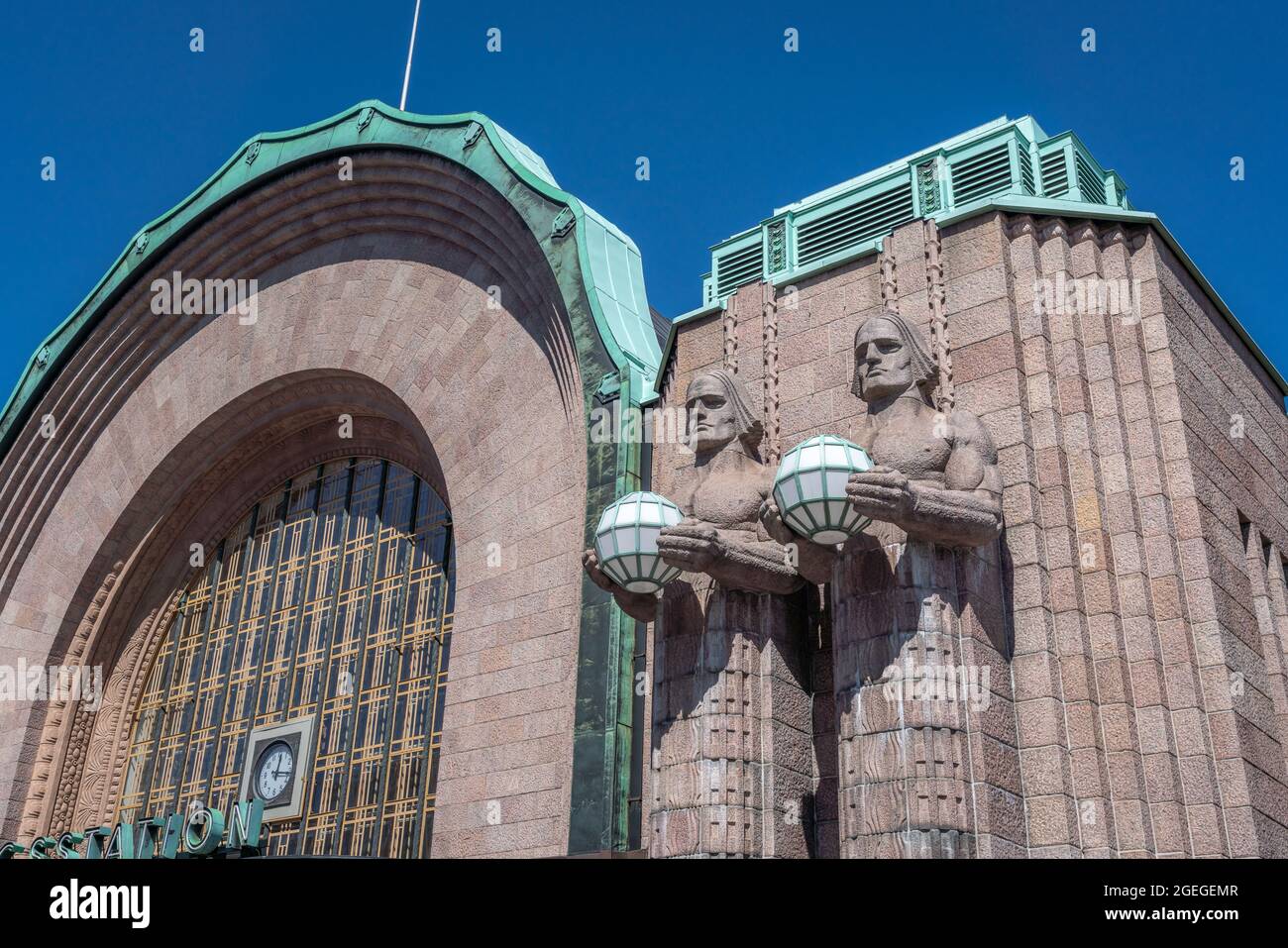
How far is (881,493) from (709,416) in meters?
2.46

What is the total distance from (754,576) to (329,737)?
24.4 ft

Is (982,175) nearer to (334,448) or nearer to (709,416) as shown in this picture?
(709,416)

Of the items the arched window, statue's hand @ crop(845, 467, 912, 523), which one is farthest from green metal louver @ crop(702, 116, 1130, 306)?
the arched window

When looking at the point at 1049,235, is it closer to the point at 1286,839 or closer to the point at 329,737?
the point at 1286,839

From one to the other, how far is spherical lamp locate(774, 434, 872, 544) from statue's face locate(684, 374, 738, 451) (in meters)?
1.55

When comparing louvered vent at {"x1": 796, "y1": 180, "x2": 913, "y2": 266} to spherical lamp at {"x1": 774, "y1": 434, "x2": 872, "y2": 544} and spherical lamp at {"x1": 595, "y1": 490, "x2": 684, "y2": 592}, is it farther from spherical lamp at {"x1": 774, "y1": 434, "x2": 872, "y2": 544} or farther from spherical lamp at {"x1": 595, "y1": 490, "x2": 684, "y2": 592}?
spherical lamp at {"x1": 774, "y1": 434, "x2": 872, "y2": 544}

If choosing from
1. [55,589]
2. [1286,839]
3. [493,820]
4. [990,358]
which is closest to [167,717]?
[55,589]

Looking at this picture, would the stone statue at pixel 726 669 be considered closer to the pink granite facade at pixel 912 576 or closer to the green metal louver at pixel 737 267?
the pink granite facade at pixel 912 576

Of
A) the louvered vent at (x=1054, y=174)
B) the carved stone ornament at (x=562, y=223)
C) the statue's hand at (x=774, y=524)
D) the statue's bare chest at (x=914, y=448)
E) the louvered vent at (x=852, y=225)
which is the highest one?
the carved stone ornament at (x=562, y=223)

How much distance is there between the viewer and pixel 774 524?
9.23 m

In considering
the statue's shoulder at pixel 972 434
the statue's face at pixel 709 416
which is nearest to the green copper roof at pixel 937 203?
the statue's face at pixel 709 416

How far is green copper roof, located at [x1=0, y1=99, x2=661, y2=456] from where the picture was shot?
13500 millimetres

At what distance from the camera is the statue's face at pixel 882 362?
9.59 m

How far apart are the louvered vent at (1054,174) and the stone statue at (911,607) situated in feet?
7.99
